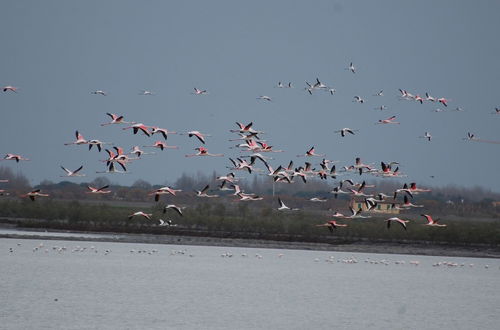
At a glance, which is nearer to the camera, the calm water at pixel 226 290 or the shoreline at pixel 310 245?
the calm water at pixel 226 290

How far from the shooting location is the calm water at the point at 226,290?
112 feet

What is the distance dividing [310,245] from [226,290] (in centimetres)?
3241

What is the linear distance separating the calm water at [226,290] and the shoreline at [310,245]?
18.3 ft

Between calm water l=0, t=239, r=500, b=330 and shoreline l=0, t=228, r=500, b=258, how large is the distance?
557 centimetres

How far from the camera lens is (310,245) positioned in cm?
7512

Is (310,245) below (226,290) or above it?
above

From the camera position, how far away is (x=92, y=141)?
128 feet

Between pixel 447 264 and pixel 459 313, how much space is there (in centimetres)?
2326

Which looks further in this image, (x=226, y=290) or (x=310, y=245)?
(x=310, y=245)

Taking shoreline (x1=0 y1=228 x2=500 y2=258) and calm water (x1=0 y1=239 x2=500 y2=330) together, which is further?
shoreline (x1=0 y1=228 x2=500 y2=258)

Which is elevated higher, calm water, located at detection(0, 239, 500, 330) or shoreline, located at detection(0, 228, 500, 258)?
shoreline, located at detection(0, 228, 500, 258)

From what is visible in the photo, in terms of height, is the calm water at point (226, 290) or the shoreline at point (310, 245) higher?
the shoreline at point (310, 245)

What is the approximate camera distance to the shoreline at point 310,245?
72.5 meters

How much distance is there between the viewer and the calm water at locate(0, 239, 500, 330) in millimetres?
34094
